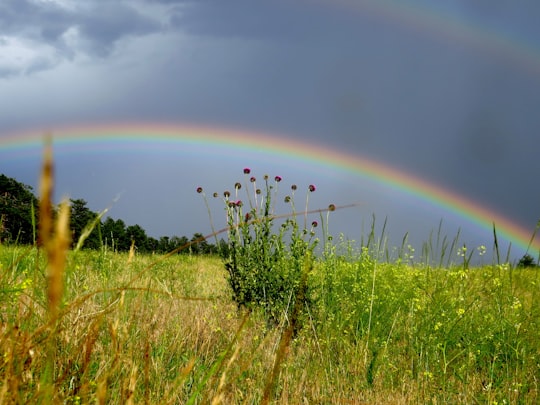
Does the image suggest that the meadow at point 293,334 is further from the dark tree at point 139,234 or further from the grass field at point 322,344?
the dark tree at point 139,234

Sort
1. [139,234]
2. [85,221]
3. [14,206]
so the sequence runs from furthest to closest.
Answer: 1. [139,234]
2. [14,206]
3. [85,221]

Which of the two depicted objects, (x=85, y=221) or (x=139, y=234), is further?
(x=139, y=234)

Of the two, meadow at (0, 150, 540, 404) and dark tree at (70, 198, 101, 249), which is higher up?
dark tree at (70, 198, 101, 249)

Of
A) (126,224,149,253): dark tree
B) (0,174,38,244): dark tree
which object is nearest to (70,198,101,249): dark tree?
(0,174,38,244): dark tree

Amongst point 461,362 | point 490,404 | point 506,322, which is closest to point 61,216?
point 490,404

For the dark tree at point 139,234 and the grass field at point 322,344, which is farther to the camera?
the dark tree at point 139,234

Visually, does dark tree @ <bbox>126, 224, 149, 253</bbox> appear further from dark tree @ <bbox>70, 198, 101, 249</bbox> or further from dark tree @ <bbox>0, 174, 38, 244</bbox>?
dark tree @ <bbox>70, 198, 101, 249</bbox>

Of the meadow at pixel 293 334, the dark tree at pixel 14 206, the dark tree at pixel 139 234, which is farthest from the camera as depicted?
the dark tree at pixel 139 234

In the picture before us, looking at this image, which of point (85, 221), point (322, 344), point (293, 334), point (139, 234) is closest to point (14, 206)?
point (139, 234)

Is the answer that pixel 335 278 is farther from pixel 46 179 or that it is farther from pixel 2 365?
pixel 46 179

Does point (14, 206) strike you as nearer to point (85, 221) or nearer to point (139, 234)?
point (139, 234)

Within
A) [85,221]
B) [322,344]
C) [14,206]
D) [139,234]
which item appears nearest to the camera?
[322,344]

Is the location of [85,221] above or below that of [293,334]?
above

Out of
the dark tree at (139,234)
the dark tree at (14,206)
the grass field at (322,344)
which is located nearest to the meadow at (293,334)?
the grass field at (322,344)
